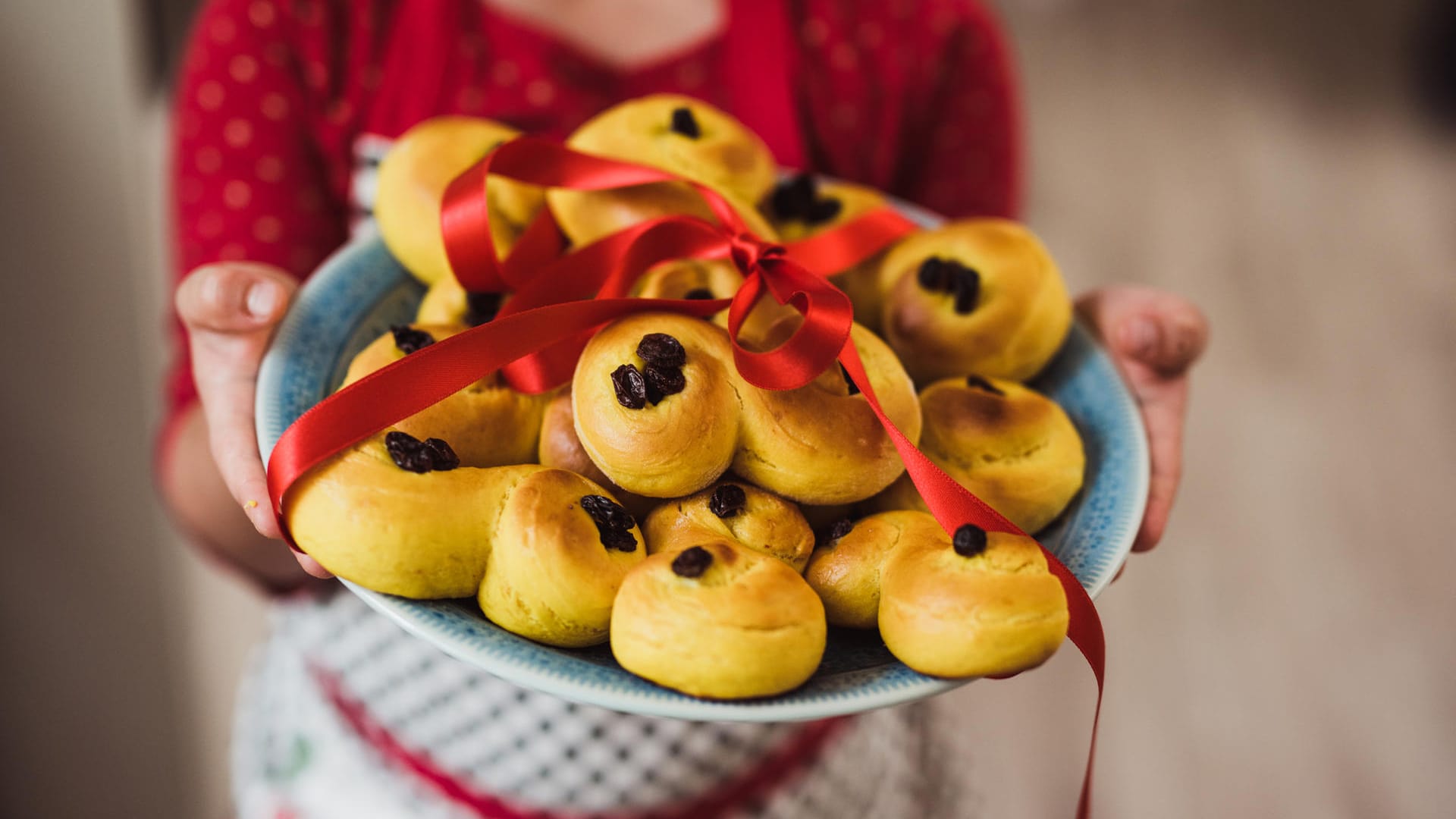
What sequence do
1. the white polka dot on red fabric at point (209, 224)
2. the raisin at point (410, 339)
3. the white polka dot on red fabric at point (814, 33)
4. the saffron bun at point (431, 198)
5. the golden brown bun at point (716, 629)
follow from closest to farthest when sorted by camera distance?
the golden brown bun at point (716, 629)
the raisin at point (410, 339)
the saffron bun at point (431, 198)
the white polka dot on red fabric at point (209, 224)
the white polka dot on red fabric at point (814, 33)

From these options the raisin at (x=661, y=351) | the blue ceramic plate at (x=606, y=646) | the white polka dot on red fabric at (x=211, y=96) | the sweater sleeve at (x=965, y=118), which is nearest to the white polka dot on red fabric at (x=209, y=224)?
the white polka dot on red fabric at (x=211, y=96)

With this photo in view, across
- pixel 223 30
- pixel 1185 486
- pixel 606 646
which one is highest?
pixel 223 30

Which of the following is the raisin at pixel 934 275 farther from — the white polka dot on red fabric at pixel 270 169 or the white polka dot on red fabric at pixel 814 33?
the white polka dot on red fabric at pixel 270 169

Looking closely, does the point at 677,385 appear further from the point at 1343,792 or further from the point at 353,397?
the point at 1343,792

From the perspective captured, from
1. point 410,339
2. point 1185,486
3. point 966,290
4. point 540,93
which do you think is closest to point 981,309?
point 966,290

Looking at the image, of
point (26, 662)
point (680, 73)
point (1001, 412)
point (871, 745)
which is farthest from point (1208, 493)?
point (26, 662)

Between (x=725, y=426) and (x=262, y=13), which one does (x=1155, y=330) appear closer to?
(x=725, y=426)
